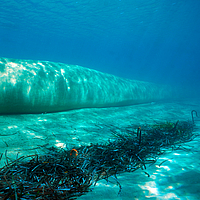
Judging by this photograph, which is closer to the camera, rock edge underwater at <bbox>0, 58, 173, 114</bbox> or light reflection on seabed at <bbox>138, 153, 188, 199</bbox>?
light reflection on seabed at <bbox>138, 153, 188, 199</bbox>

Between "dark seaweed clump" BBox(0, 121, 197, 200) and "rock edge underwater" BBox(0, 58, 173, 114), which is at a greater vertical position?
"rock edge underwater" BBox(0, 58, 173, 114)

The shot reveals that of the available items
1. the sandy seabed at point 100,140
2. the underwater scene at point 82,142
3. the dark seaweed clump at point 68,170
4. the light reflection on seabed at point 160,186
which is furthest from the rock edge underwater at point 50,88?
the light reflection on seabed at point 160,186

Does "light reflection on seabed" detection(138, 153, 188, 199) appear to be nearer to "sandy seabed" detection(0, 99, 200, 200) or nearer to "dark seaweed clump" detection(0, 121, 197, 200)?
"sandy seabed" detection(0, 99, 200, 200)

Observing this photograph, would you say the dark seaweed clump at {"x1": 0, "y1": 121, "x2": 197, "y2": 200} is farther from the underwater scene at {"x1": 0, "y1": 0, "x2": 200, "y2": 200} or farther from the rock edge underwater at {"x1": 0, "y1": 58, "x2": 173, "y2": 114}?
the rock edge underwater at {"x1": 0, "y1": 58, "x2": 173, "y2": 114}

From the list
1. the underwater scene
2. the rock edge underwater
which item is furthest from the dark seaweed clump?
the rock edge underwater

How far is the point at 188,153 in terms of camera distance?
273 cm

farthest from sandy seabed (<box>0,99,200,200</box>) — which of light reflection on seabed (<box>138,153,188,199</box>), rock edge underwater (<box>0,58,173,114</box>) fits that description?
rock edge underwater (<box>0,58,173,114</box>)

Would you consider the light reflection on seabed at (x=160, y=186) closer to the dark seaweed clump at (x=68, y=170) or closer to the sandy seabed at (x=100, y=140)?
the sandy seabed at (x=100, y=140)

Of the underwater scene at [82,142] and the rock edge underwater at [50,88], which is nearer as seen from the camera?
the underwater scene at [82,142]

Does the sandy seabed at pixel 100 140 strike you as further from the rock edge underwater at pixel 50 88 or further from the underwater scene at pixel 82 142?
the rock edge underwater at pixel 50 88

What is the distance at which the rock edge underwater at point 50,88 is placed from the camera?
14.9ft

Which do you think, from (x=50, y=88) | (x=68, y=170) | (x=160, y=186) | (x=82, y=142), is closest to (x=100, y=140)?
(x=82, y=142)

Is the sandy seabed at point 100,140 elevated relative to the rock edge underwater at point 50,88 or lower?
lower

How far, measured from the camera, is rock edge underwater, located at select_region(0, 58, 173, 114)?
4.54m
